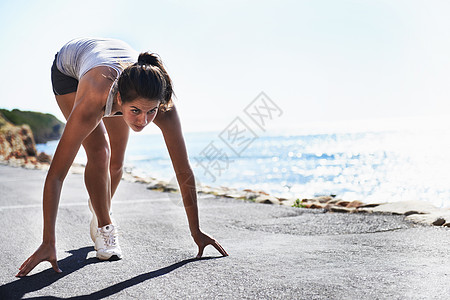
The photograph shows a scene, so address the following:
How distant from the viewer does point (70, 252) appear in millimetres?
3223

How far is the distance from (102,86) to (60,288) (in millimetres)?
1130

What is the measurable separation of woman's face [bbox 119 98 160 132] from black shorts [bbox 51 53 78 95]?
0.73 metres

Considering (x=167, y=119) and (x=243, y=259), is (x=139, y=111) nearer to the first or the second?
(x=167, y=119)

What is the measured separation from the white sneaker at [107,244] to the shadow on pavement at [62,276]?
65 millimetres

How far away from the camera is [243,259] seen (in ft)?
9.40

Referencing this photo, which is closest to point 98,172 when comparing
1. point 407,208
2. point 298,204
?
point 407,208

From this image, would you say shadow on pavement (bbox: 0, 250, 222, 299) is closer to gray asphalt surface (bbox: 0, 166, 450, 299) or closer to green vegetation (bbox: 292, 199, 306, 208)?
gray asphalt surface (bbox: 0, 166, 450, 299)

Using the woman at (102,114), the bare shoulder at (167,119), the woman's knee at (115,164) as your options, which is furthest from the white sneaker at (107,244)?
the bare shoulder at (167,119)

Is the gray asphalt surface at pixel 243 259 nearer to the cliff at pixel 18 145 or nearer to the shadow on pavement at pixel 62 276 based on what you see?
the shadow on pavement at pixel 62 276

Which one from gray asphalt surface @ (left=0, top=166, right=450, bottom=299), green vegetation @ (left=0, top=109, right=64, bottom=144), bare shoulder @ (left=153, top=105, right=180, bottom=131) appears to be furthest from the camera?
green vegetation @ (left=0, top=109, right=64, bottom=144)

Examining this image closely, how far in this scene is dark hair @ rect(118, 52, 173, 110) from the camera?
2363 millimetres

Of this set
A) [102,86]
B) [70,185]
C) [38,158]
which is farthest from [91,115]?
[38,158]

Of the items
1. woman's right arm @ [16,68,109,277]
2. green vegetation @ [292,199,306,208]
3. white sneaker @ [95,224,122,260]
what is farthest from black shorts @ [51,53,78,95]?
green vegetation @ [292,199,306,208]

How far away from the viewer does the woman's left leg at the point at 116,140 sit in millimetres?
3430
